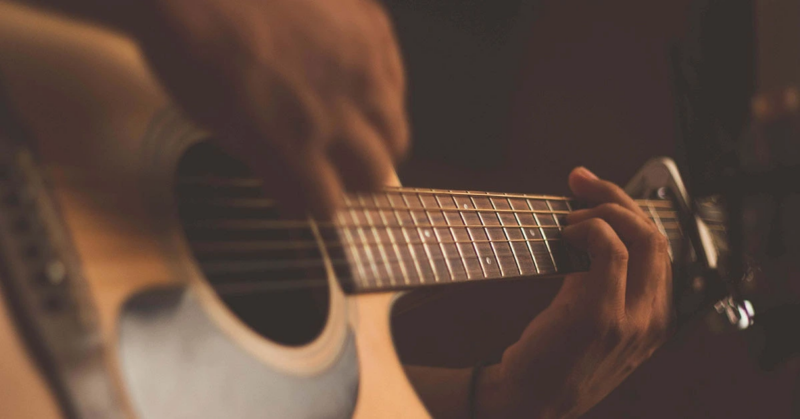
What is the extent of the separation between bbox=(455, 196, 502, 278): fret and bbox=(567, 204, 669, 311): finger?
0.18 m

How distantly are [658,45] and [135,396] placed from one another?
1545 mm

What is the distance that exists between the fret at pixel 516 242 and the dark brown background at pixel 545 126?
0.08 metres

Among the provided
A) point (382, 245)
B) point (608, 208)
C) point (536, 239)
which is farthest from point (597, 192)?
point (382, 245)

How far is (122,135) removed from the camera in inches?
11.8

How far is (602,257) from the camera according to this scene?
0.63 m

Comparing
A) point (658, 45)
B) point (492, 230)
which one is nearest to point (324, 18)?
point (492, 230)

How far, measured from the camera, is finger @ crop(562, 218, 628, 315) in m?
0.63

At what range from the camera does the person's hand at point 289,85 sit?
0.27 metres

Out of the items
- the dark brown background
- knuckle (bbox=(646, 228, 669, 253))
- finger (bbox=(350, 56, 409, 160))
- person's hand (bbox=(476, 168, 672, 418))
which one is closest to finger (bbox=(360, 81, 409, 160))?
finger (bbox=(350, 56, 409, 160))

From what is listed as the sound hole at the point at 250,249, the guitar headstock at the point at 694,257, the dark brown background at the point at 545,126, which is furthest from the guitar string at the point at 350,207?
the guitar headstock at the point at 694,257

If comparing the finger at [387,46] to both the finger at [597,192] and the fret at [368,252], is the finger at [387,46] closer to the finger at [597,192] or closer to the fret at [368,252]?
the fret at [368,252]

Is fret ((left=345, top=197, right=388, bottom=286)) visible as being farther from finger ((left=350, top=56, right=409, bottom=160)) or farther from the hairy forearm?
the hairy forearm

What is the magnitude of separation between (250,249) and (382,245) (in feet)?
0.36

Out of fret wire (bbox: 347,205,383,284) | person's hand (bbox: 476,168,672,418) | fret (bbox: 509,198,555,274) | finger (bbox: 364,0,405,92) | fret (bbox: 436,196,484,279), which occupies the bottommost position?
person's hand (bbox: 476,168,672,418)
